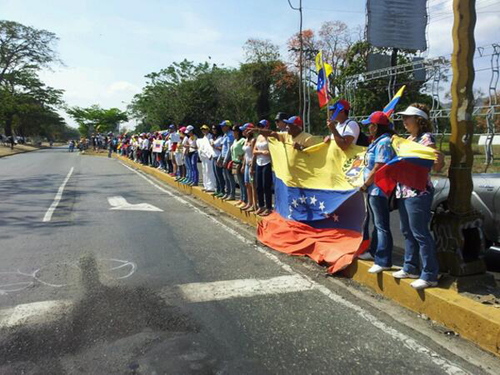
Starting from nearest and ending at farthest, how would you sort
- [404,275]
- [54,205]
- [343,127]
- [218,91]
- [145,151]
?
[404,275] < [343,127] < [54,205] < [145,151] < [218,91]

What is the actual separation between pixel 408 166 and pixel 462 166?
0.67 meters

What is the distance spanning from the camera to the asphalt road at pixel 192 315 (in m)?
3.00

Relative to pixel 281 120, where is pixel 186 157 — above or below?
below

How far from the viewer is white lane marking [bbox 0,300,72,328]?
3660 millimetres

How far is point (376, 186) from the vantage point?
427 centimetres

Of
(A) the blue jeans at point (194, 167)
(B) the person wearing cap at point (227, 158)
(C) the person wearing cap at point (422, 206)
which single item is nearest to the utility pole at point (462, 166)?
(C) the person wearing cap at point (422, 206)

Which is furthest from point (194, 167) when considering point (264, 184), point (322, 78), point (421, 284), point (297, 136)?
point (421, 284)

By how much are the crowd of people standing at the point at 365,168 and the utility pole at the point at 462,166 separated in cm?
28

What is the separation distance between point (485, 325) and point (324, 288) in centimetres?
168

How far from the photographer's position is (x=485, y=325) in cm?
318

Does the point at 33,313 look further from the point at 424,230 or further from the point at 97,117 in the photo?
the point at 97,117

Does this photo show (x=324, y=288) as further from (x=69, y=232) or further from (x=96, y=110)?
(x=96, y=110)

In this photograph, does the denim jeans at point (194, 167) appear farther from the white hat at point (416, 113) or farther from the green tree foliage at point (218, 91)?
the green tree foliage at point (218, 91)

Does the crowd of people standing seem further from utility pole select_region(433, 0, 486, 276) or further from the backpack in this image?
utility pole select_region(433, 0, 486, 276)
